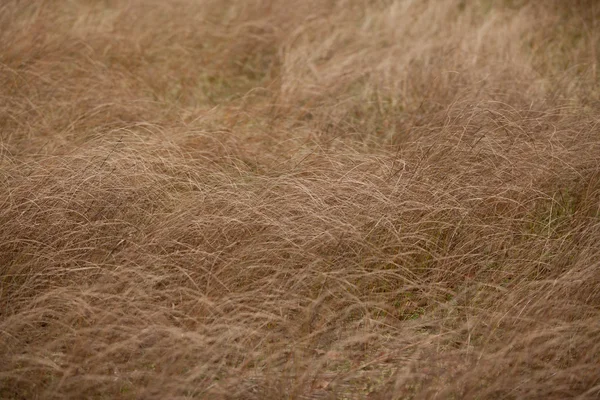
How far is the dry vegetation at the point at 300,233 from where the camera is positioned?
2488 millimetres

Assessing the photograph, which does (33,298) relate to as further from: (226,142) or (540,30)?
(540,30)

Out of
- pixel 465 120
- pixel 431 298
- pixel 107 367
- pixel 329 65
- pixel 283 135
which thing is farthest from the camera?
pixel 329 65

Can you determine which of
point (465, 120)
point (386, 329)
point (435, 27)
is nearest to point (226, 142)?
point (465, 120)

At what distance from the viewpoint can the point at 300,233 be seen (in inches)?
115

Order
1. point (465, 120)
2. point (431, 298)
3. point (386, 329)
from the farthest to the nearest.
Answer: point (465, 120), point (431, 298), point (386, 329)

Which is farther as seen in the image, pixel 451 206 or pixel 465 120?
pixel 465 120

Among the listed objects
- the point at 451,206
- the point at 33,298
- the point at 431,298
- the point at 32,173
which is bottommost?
the point at 431,298

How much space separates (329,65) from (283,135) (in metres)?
1.01

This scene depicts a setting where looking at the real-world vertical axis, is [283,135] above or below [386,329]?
above

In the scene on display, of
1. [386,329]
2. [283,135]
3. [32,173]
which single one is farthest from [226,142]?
[386,329]

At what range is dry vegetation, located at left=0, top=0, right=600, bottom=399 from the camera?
249 centimetres

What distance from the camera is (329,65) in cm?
484

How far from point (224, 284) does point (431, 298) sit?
843mm

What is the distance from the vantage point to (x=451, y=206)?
121 inches
